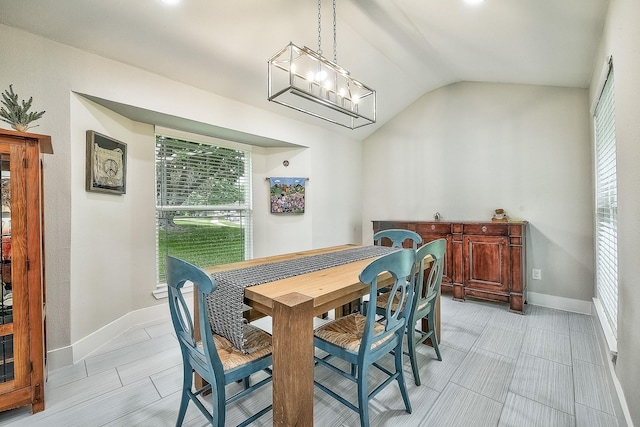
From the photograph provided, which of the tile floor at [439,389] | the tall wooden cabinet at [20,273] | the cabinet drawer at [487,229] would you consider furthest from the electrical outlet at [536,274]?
the tall wooden cabinet at [20,273]

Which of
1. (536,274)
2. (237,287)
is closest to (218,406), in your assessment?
(237,287)

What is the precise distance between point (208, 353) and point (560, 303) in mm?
3787

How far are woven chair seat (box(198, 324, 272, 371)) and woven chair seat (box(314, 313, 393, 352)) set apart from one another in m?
0.31

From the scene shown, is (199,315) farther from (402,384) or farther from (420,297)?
(420,297)

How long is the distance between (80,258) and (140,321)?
3.24ft

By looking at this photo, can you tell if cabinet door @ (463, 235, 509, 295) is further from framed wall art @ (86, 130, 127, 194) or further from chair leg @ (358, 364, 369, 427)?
framed wall art @ (86, 130, 127, 194)

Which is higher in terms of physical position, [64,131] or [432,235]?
[64,131]

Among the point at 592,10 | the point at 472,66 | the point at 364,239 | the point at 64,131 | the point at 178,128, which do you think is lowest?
the point at 364,239

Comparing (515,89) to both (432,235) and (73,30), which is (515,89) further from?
(73,30)

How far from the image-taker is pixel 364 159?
189 inches

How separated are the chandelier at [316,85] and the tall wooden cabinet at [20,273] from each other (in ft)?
4.85

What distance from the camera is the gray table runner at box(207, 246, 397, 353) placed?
54.6 inches

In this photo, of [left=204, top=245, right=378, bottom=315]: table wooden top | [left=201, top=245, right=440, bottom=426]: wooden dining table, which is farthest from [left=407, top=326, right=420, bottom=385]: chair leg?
[left=201, top=245, right=440, bottom=426]: wooden dining table

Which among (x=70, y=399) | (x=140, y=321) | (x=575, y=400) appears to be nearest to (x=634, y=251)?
(x=575, y=400)
